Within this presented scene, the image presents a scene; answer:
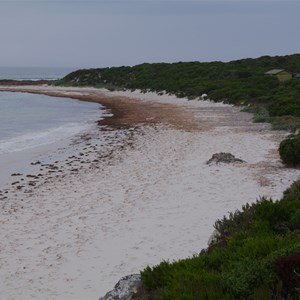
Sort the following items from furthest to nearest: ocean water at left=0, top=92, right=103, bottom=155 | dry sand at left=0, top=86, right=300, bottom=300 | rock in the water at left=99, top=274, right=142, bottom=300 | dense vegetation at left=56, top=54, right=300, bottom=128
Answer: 1. dense vegetation at left=56, top=54, right=300, bottom=128
2. ocean water at left=0, top=92, right=103, bottom=155
3. dry sand at left=0, top=86, right=300, bottom=300
4. rock in the water at left=99, top=274, right=142, bottom=300

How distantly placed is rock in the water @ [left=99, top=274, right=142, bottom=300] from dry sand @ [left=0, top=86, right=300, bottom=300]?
4.68 feet

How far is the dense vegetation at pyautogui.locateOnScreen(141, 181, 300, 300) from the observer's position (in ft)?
14.0

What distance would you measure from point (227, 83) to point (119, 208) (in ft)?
119

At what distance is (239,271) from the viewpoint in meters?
4.59

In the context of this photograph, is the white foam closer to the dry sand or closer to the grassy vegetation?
the dry sand

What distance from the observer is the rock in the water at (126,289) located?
473cm

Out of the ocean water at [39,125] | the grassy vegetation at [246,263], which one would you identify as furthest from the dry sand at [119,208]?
the ocean water at [39,125]

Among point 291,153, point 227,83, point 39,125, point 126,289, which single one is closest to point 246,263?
point 126,289

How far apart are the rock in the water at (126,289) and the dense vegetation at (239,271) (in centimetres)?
12

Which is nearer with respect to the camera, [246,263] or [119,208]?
[246,263]

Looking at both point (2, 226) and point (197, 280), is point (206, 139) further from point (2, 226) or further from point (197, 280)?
point (197, 280)

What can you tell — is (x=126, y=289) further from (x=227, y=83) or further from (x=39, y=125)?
(x=227, y=83)

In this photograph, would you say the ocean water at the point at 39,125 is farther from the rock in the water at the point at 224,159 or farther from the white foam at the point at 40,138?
the rock in the water at the point at 224,159

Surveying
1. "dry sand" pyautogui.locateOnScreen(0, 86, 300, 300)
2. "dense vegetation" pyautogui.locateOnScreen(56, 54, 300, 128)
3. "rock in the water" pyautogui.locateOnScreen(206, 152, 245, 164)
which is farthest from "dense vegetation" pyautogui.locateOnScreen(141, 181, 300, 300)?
"dense vegetation" pyautogui.locateOnScreen(56, 54, 300, 128)
